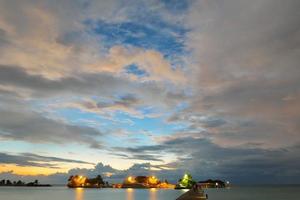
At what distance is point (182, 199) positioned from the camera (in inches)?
2958
